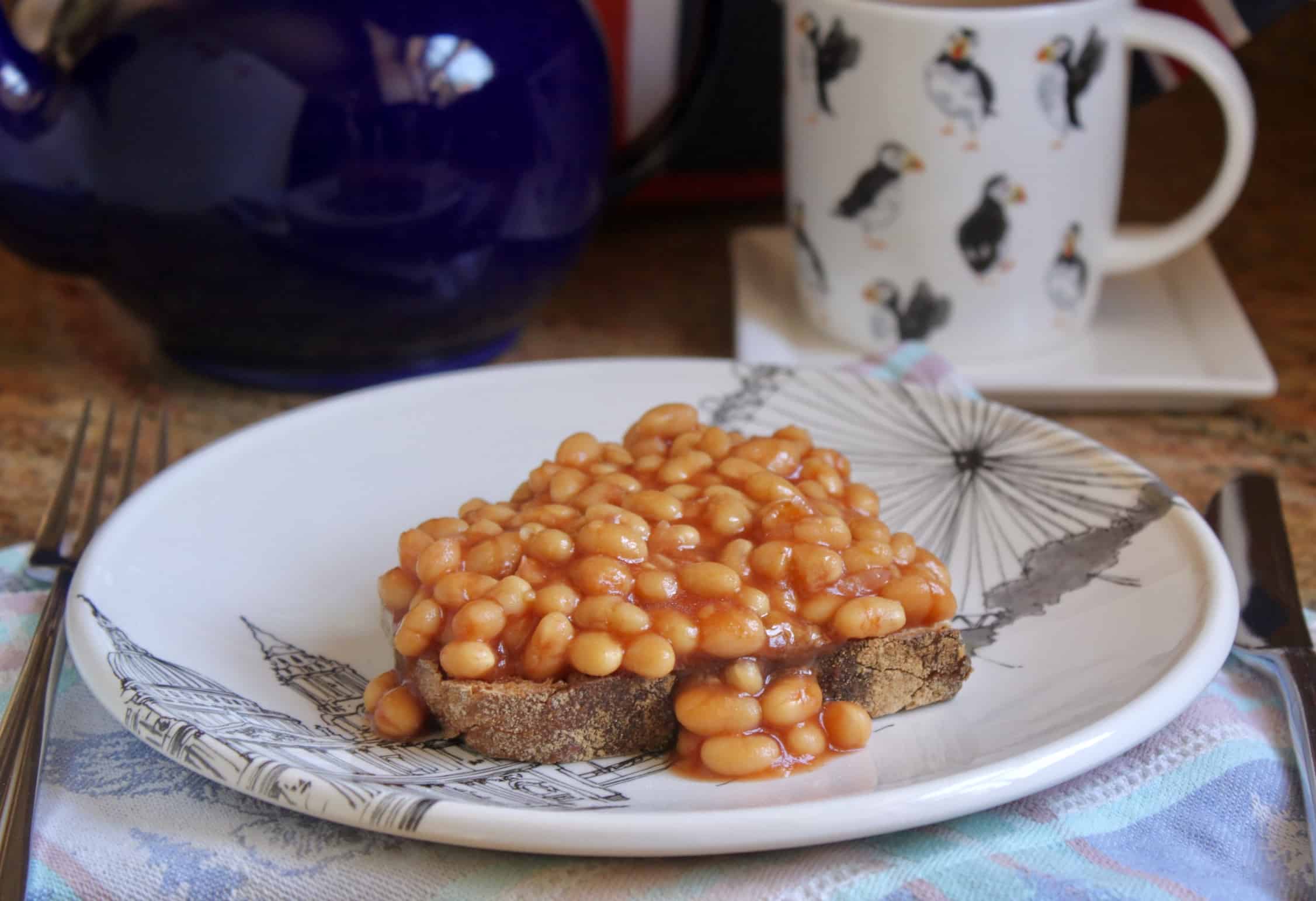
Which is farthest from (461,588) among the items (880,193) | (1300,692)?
(880,193)

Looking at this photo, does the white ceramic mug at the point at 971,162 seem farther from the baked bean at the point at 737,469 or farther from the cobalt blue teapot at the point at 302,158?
the baked bean at the point at 737,469

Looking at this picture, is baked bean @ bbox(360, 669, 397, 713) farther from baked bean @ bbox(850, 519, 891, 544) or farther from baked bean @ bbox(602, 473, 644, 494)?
baked bean @ bbox(850, 519, 891, 544)

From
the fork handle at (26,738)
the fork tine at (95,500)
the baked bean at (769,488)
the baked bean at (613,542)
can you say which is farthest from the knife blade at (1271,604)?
the fork tine at (95,500)

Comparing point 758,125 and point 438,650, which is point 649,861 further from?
point 758,125

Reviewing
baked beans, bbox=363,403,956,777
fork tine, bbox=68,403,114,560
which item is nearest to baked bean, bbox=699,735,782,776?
baked beans, bbox=363,403,956,777

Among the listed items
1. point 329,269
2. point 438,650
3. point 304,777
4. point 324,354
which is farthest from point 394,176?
point 304,777

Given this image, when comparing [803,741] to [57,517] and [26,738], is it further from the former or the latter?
[57,517]
